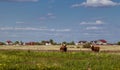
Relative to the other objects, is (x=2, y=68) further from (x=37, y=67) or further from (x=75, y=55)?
(x=75, y=55)

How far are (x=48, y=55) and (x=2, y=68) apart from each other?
2222 centimetres

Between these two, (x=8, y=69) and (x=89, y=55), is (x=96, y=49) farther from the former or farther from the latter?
(x=8, y=69)

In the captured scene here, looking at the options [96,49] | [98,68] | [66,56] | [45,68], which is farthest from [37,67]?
[96,49]

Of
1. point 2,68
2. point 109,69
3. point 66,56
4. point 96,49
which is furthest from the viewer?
point 96,49

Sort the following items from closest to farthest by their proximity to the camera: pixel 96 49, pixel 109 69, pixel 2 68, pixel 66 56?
pixel 2 68 → pixel 109 69 → pixel 66 56 → pixel 96 49

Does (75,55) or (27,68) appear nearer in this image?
(27,68)

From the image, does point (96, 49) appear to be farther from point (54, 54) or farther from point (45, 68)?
point (45, 68)

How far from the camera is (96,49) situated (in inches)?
2516

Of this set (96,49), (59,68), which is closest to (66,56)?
(96,49)

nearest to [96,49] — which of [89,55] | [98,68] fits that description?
[89,55]

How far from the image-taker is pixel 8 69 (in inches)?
1123

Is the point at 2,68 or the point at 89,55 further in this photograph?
the point at 89,55

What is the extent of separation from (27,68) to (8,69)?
4.45 ft

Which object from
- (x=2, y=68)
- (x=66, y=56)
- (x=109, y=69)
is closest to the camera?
(x=2, y=68)
